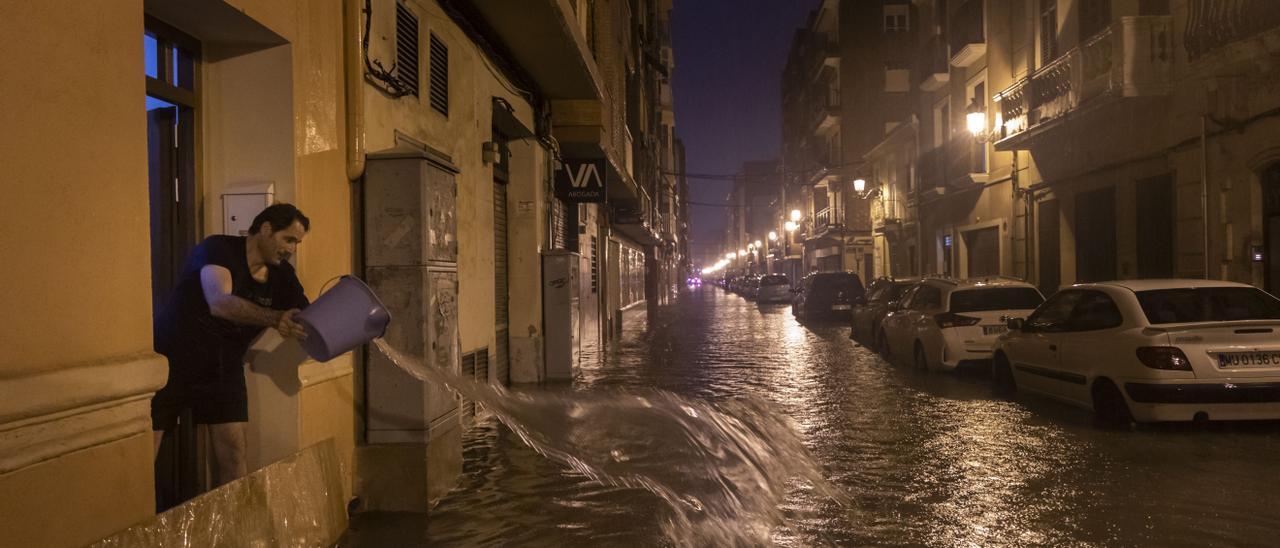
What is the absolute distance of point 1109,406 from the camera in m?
8.37

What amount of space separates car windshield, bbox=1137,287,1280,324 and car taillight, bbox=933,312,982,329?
3.96m

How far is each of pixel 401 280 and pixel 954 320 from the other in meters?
8.98

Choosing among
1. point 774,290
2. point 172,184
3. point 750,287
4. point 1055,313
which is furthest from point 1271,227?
point 750,287

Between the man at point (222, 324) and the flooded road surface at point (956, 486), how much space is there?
4.35ft

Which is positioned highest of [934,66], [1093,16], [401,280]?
[934,66]

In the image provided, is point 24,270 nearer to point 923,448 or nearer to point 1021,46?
point 923,448

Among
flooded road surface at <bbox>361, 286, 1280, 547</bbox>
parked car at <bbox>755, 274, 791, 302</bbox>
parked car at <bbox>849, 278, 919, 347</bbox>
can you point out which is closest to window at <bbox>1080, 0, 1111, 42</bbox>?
parked car at <bbox>849, 278, 919, 347</bbox>

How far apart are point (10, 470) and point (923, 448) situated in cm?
647

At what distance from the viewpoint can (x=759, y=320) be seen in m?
30.5

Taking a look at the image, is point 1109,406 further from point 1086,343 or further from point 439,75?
point 439,75

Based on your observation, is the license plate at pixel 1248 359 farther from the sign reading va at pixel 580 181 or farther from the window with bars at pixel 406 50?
the sign reading va at pixel 580 181

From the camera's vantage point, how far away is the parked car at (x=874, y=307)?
57.9 feet

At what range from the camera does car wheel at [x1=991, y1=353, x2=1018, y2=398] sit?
10688 mm

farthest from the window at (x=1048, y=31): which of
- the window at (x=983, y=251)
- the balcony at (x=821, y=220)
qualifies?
the balcony at (x=821, y=220)
